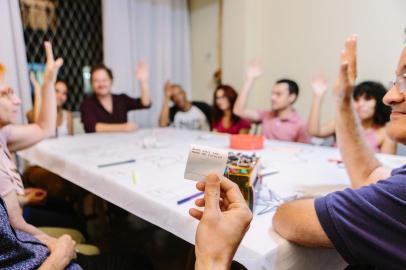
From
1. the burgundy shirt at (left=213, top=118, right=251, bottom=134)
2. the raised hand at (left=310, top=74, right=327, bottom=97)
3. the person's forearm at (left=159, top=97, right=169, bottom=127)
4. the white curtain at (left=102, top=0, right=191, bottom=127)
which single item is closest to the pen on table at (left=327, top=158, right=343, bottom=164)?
the raised hand at (left=310, top=74, right=327, bottom=97)

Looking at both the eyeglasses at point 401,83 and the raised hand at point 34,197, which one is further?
the raised hand at point 34,197

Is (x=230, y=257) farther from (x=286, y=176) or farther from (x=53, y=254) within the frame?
(x=286, y=176)

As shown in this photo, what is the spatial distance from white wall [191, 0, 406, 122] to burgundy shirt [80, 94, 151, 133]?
3.96 ft

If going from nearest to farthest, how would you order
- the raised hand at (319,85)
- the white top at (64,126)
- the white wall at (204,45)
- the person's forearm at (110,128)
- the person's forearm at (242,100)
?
the raised hand at (319,85), the person's forearm at (110,128), the person's forearm at (242,100), the white top at (64,126), the white wall at (204,45)

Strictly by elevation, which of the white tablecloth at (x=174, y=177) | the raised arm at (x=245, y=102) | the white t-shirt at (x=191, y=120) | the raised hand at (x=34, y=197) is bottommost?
the raised hand at (x=34, y=197)

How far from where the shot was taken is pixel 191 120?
3016 millimetres

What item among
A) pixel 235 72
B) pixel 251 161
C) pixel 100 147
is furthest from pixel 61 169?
pixel 235 72

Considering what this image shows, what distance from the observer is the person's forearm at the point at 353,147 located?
38.8 inches

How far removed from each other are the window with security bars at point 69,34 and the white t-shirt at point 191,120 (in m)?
1.08

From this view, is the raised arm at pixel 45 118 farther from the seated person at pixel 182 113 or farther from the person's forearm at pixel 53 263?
the seated person at pixel 182 113

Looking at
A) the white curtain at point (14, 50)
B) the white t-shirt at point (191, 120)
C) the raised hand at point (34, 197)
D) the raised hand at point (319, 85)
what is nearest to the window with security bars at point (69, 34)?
the white curtain at point (14, 50)

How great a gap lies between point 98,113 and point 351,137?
80.1 inches

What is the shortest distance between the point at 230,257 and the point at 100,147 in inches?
55.4

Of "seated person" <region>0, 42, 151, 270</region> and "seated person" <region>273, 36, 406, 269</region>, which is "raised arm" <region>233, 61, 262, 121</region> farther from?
"seated person" <region>273, 36, 406, 269</region>
